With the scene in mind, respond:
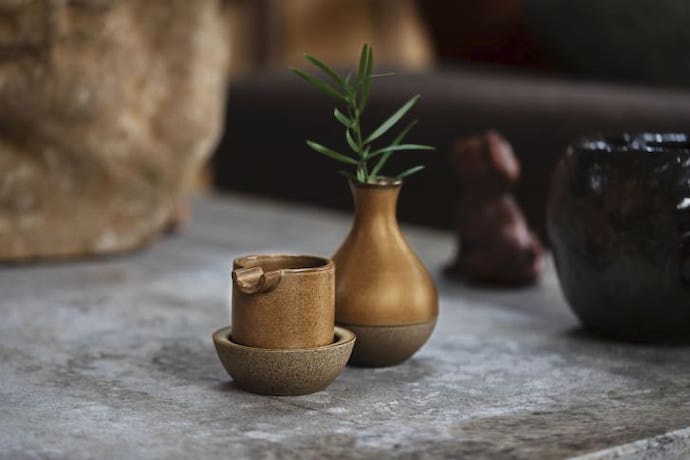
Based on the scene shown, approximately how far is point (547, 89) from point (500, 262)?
2.23 ft

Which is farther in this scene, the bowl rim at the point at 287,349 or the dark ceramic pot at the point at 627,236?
the dark ceramic pot at the point at 627,236

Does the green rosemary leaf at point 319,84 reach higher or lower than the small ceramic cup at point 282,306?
higher

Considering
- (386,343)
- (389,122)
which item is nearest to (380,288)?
(386,343)

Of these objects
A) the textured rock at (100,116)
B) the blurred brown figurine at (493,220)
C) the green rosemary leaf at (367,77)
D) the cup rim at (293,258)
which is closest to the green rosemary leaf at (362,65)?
the green rosemary leaf at (367,77)

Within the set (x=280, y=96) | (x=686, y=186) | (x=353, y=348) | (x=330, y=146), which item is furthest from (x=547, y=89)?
(x=353, y=348)

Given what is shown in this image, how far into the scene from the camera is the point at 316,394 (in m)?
0.98

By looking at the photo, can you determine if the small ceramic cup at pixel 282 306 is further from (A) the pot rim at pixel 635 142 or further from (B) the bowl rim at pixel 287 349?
(A) the pot rim at pixel 635 142

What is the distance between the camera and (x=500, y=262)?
4.81 feet

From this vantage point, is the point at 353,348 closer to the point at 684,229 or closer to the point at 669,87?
the point at 684,229

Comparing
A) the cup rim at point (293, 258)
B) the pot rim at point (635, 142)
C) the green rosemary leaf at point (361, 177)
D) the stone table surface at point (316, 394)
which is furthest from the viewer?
the pot rim at point (635, 142)

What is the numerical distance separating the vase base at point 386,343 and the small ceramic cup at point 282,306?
0.09 m

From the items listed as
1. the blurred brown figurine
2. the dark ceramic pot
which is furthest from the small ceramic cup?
the blurred brown figurine

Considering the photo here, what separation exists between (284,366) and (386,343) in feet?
0.46

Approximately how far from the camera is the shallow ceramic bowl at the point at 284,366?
0.94 metres
